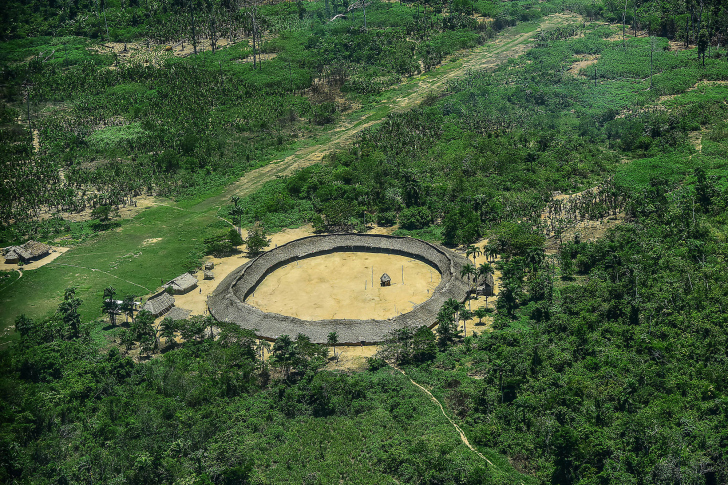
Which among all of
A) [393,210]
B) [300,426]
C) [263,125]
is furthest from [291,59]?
[300,426]

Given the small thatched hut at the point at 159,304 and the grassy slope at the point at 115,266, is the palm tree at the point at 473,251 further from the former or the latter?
the grassy slope at the point at 115,266

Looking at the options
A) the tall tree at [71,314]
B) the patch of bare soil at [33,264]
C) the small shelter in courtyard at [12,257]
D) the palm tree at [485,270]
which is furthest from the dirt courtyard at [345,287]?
the small shelter in courtyard at [12,257]

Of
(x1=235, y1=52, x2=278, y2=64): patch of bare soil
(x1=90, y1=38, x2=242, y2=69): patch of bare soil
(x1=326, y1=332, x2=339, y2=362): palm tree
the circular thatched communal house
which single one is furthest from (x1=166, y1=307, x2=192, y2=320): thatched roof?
(x1=90, y1=38, x2=242, y2=69): patch of bare soil

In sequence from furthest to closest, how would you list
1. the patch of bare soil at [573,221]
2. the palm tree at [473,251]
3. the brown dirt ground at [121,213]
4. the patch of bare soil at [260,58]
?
1. the patch of bare soil at [260,58]
2. the brown dirt ground at [121,213]
3. the patch of bare soil at [573,221]
4. the palm tree at [473,251]

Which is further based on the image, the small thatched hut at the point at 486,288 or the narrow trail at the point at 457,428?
the small thatched hut at the point at 486,288

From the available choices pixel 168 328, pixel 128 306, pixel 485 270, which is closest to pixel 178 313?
pixel 128 306
